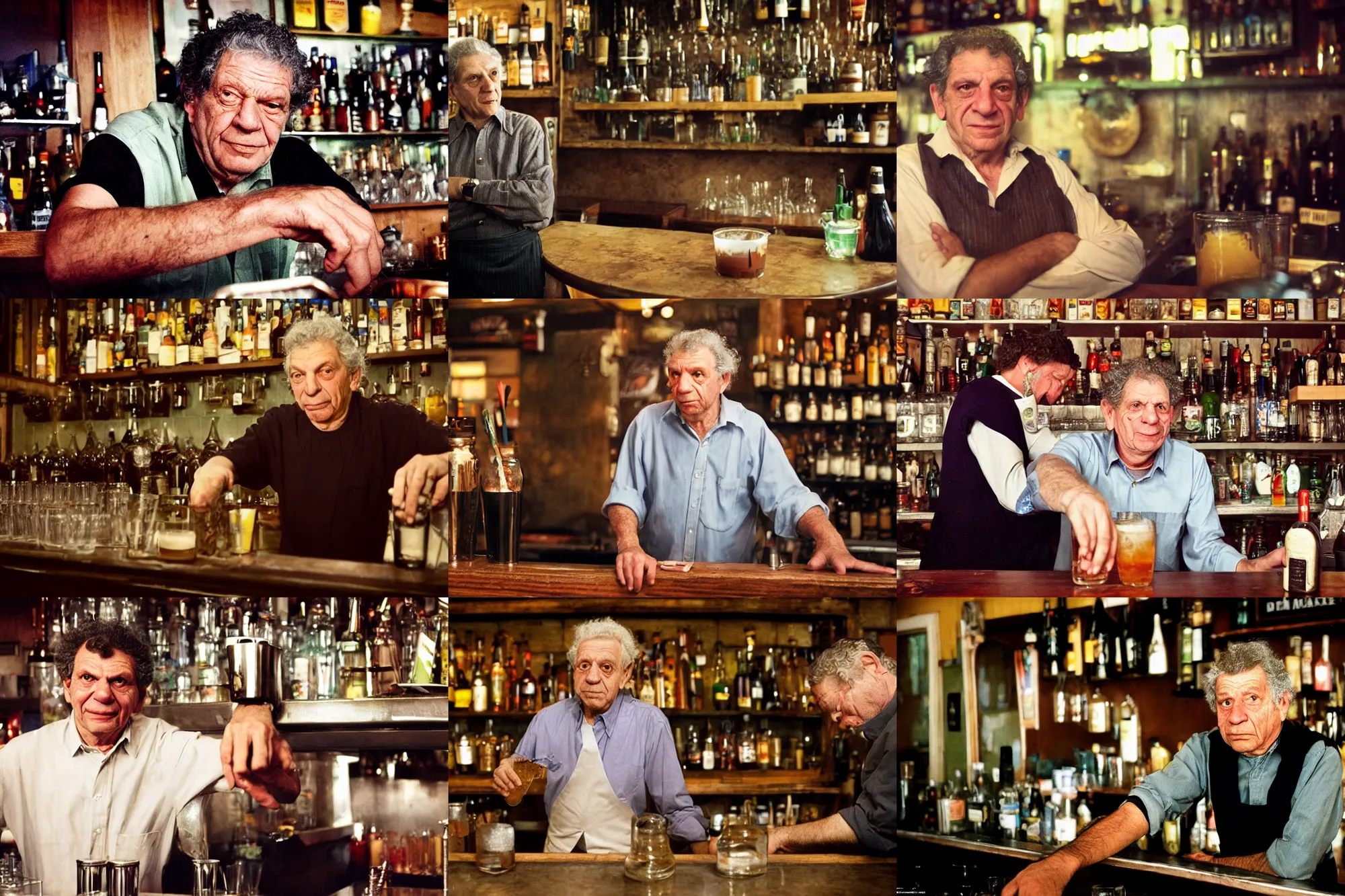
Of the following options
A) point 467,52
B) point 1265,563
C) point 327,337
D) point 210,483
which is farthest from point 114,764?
point 1265,563

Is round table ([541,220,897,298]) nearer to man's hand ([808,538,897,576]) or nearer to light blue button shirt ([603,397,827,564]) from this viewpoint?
light blue button shirt ([603,397,827,564])

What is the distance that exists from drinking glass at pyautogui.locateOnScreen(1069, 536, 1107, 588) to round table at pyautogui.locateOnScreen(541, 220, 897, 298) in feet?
3.07

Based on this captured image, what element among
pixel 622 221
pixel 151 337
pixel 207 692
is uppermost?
pixel 622 221

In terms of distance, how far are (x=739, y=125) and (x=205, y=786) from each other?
2647 mm

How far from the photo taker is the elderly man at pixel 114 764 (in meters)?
4.03

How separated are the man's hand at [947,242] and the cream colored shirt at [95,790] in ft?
8.96

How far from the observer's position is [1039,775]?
404 cm

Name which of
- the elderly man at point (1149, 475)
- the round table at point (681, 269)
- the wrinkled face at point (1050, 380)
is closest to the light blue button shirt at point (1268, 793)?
the elderly man at point (1149, 475)

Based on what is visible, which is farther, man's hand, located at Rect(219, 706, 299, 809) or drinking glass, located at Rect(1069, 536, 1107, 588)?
man's hand, located at Rect(219, 706, 299, 809)

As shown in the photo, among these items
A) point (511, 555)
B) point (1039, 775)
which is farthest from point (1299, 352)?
point (511, 555)

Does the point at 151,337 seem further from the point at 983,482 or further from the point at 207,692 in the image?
the point at 983,482

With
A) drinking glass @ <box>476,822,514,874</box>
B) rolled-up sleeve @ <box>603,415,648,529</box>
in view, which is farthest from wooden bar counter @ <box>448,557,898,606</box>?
drinking glass @ <box>476,822,514,874</box>

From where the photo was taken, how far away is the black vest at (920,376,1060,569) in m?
3.96

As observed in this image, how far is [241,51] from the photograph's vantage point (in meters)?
3.96
